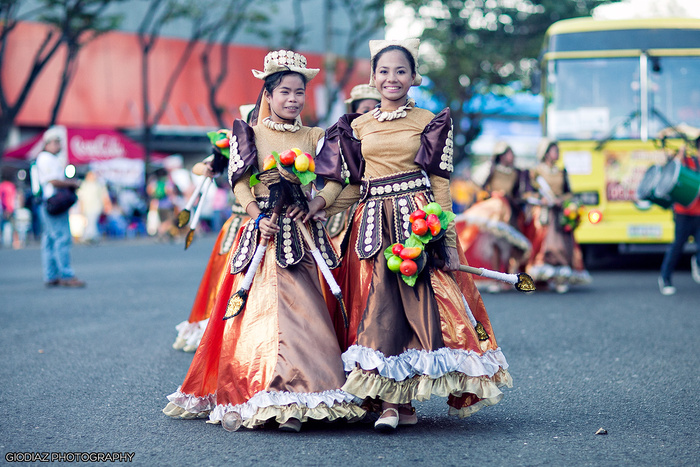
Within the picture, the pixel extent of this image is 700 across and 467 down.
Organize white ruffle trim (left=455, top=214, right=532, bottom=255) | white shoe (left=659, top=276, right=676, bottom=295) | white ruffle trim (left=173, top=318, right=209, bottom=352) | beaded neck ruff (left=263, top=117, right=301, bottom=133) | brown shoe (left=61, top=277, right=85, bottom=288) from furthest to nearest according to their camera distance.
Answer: brown shoe (left=61, top=277, right=85, bottom=288) → white ruffle trim (left=455, top=214, right=532, bottom=255) → white shoe (left=659, top=276, right=676, bottom=295) → white ruffle trim (left=173, top=318, right=209, bottom=352) → beaded neck ruff (left=263, top=117, right=301, bottom=133)

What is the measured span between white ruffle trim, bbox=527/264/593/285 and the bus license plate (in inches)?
85.8

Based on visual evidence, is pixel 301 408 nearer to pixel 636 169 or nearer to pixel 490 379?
pixel 490 379

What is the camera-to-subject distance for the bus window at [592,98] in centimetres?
1272

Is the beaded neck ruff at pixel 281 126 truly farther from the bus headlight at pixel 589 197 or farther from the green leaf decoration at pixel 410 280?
the bus headlight at pixel 589 197

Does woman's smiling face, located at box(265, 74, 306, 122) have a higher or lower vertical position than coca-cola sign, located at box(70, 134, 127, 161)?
higher

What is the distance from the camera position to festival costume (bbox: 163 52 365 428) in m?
4.27

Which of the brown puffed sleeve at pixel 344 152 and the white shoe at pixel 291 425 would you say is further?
the brown puffed sleeve at pixel 344 152

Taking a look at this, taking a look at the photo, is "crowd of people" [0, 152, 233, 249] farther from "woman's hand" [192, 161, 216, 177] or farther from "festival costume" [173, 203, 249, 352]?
"woman's hand" [192, 161, 216, 177]

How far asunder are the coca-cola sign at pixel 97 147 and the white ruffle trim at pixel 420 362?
1066 inches

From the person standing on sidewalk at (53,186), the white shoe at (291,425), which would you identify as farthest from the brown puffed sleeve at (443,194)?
the person standing on sidewalk at (53,186)

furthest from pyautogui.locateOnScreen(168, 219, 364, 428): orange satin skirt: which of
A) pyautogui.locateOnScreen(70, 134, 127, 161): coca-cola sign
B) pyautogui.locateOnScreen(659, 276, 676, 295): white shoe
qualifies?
pyautogui.locateOnScreen(70, 134, 127, 161): coca-cola sign

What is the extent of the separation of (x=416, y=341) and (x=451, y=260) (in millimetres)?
442

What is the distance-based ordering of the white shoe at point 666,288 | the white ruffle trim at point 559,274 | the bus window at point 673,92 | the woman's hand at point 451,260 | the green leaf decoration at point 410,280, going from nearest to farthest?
the green leaf decoration at point 410,280 < the woman's hand at point 451,260 < the white shoe at point 666,288 < the white ruffle trim at point 559,274 < the bus window at point 673,92

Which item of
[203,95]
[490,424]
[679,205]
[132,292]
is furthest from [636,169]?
[203,95]
